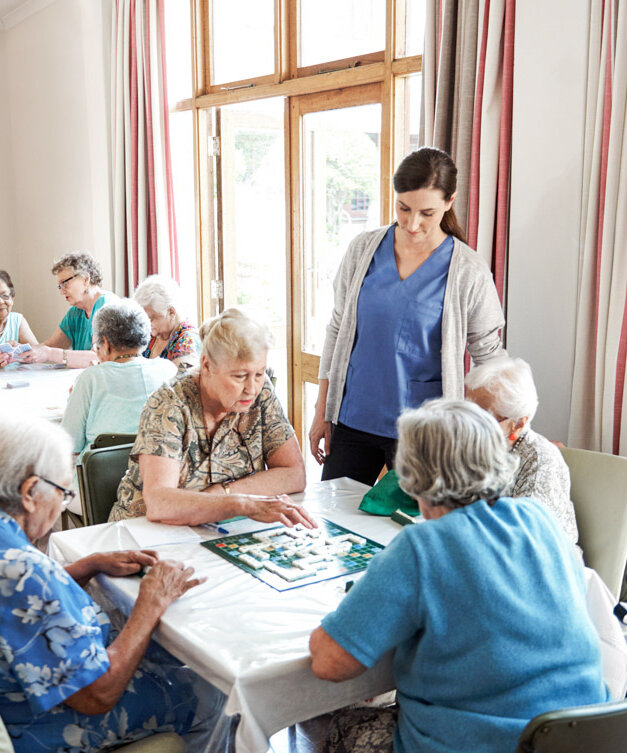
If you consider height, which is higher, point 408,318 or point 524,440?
point 408,318

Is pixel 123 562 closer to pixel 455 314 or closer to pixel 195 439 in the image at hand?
pixel 195 439

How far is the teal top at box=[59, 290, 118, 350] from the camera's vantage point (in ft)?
15.2

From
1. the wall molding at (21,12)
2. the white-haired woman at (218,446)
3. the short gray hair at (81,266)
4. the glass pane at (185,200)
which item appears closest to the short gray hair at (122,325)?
the white-haired woman at (218,446)

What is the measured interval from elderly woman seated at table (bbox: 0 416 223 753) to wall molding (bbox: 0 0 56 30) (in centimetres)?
556

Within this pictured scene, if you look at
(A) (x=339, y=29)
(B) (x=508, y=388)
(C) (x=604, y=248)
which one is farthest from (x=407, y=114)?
(B) (x=508, y=388)

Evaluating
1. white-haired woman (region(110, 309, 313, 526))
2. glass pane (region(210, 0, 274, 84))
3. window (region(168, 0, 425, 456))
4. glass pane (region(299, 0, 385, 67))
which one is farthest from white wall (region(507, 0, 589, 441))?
glass pane (region(210, 0, 274, 84))

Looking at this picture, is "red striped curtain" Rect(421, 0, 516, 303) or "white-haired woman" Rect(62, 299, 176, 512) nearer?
"red striped curtain" Rect(421, 0, 516, 303)

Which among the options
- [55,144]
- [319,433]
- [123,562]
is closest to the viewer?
[123,562]

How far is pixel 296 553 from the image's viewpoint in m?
1.91

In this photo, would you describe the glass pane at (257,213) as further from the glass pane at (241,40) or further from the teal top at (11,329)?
the teal top at (11,329)

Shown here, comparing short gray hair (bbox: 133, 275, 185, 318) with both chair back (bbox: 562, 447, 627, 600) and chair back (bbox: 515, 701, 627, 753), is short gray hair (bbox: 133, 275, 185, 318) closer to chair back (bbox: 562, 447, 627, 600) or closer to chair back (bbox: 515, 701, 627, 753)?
chair back (bbox: 562, 447, 627, 600)

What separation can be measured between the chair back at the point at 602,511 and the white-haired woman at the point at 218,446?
0.77 meters

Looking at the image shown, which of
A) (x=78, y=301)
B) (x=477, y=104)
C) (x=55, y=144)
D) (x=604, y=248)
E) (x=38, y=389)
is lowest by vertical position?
(x=38, y=389)

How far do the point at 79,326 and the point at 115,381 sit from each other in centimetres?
174
